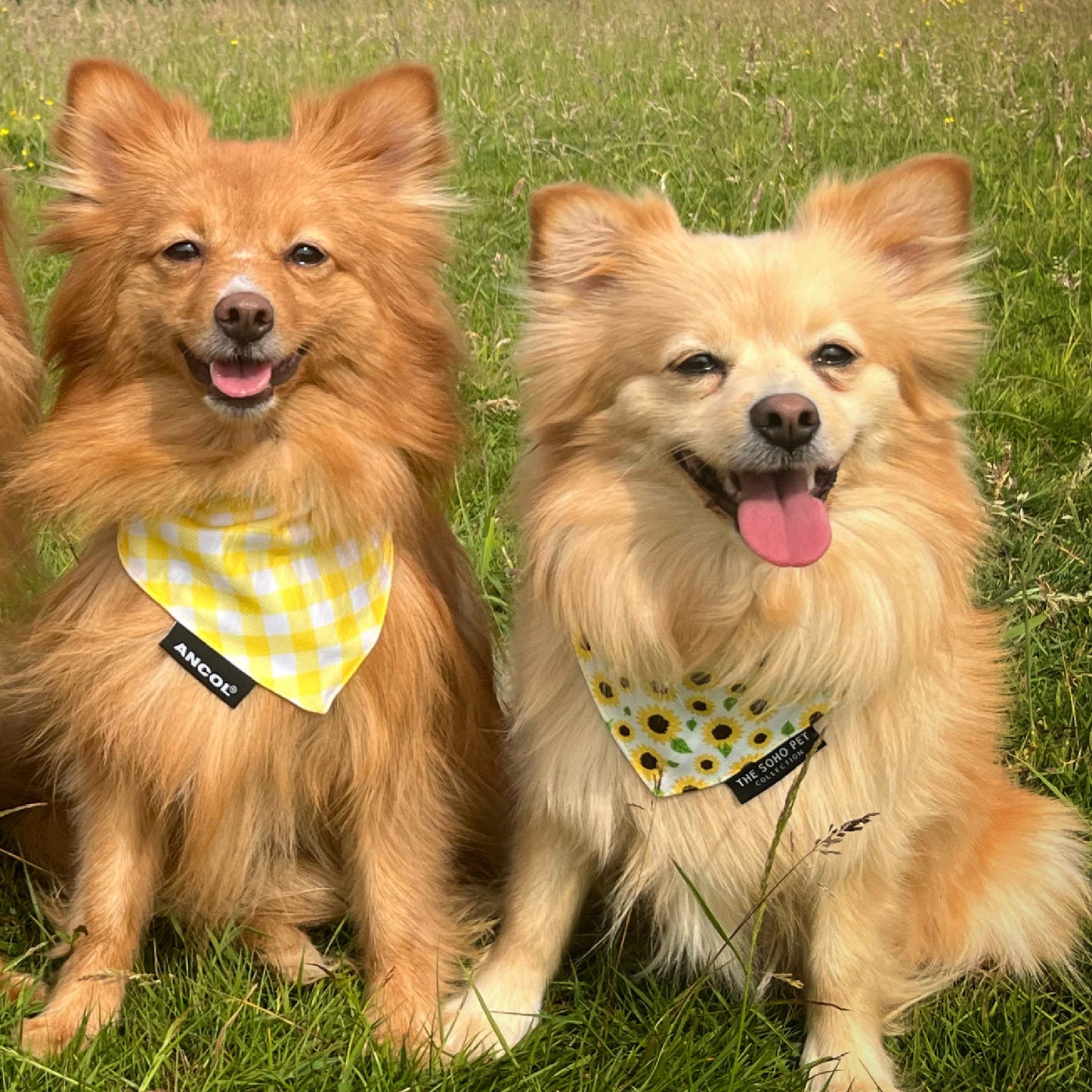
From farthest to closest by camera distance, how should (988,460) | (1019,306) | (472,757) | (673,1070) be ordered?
(1019,306), (988,460), (472,757), (673,1070)

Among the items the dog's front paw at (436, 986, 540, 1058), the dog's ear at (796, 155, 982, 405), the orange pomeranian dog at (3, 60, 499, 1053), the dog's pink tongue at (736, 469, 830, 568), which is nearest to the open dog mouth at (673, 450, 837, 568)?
the dog's pink tongue at (736, 469, 830, 568)

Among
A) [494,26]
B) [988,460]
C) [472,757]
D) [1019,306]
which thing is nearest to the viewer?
[472,757]

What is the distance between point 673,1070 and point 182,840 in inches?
46.0

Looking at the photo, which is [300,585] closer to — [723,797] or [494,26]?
[723,797]

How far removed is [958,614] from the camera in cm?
245

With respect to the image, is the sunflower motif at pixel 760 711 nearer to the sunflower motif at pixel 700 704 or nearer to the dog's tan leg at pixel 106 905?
the sunflower motif at pixel 700 704

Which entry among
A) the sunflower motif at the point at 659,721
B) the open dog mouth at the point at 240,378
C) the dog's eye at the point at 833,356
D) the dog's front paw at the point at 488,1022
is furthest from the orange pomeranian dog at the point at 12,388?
the dog's eye at the point at 833,356

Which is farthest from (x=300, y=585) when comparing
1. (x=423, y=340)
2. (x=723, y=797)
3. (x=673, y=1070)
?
(x=673, y=1070)

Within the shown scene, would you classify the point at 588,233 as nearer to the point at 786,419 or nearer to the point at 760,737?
the point at 786,419

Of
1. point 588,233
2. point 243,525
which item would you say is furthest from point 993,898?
point 243,525

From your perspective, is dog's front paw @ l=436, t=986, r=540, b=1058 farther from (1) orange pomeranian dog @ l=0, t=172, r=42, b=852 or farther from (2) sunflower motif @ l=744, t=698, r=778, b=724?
(1) orange pomeranian dog @ l=0, t=172, r=42, b=852

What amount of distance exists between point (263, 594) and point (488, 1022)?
102 cm

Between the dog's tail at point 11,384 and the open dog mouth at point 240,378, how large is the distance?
19.6 inches

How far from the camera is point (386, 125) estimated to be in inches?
108
